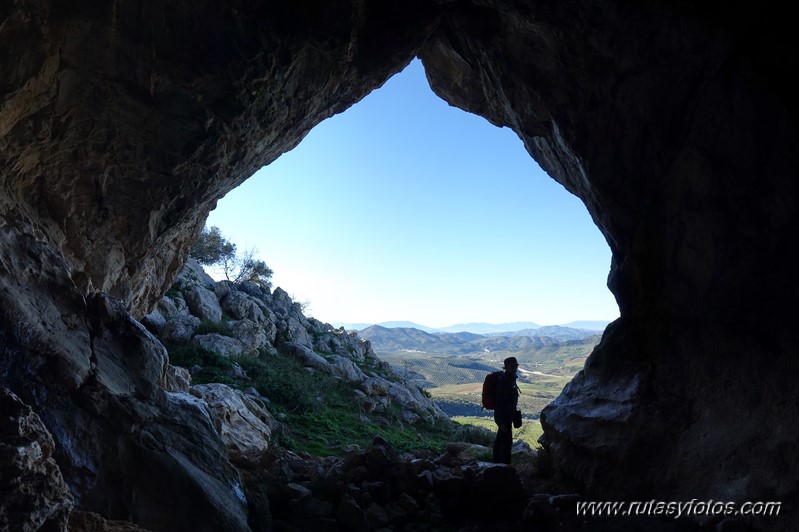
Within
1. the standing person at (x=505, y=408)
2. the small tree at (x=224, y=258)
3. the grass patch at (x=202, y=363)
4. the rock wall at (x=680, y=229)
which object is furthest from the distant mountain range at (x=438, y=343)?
the rock wall at (x=680, y=229)

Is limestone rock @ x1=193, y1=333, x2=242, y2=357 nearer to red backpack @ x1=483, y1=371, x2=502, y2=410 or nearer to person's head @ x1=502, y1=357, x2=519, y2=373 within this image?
red backpack @ x1=483, y1=371, x2=502, y2=410

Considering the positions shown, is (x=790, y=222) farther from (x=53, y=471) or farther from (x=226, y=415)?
(x=226, y=415)

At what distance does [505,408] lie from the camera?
8.80 meters

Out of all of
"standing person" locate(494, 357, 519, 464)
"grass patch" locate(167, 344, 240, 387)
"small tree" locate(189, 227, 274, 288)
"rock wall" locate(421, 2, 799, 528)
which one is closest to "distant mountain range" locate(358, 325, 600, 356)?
"small tree" locate(189, 227, 274, 288)

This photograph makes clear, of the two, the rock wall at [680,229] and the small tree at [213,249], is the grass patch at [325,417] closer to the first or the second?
the rock wall at [680,229]

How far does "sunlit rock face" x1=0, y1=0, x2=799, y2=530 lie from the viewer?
15.3ft

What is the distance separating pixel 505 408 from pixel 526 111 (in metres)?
5.69

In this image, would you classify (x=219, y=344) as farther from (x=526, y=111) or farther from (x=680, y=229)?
(x=680, y=229)

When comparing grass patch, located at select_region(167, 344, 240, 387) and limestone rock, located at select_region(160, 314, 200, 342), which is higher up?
limestone rock, located at select_region(160, 314, 200, 342)

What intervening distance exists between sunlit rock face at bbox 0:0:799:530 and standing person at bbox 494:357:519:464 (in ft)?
2.87

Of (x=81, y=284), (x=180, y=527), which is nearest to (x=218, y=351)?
(x=81, y=284)

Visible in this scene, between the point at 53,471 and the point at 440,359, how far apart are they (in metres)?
89.0

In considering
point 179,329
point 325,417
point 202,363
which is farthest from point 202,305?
point 325,417

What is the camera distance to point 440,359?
294ft
